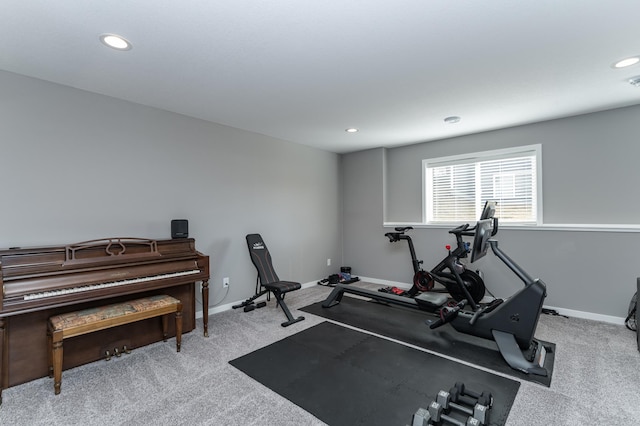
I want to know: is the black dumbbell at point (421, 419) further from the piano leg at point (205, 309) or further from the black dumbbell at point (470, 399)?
the piano leg at point (205, 309)

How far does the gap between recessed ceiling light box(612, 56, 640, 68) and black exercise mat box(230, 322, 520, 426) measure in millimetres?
2706

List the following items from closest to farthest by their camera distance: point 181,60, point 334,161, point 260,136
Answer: point 181,60
point 260,136
point 334,161

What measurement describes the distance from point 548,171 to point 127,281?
199 inches

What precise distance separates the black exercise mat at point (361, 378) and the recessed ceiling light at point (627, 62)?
2.71m

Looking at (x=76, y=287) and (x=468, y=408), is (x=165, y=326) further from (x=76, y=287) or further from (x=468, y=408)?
(x=468, y=408)

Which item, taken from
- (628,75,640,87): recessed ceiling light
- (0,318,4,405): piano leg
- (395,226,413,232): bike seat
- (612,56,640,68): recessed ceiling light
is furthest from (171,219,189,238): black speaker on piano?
(628,75,640,87): recessed ceiling light

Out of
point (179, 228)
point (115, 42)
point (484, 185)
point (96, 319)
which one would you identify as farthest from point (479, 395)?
point (115, 42)

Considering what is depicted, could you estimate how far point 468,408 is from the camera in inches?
74.1

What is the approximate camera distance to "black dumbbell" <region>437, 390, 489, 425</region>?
1.70m

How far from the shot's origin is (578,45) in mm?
2125

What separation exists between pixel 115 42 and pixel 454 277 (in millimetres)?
4370

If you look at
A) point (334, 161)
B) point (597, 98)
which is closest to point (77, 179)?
point (334, 161)

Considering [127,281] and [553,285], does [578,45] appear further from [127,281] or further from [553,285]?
[127,281]

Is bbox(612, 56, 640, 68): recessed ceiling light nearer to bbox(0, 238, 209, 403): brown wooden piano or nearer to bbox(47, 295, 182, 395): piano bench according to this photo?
bbox(0, 238, 209, 403): brown wooden piano
